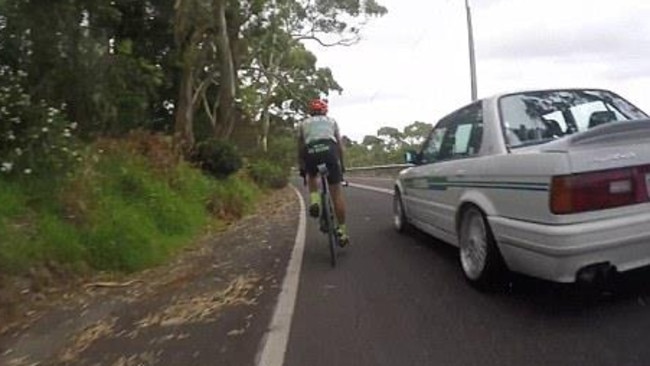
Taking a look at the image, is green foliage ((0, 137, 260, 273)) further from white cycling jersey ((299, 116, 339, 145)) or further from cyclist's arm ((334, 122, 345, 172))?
cyclist's arm ((334, 122, 345, 172))

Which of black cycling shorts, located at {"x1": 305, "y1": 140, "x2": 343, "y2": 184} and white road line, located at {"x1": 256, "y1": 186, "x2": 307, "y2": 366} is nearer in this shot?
white road line, located at {"x1": 256, "y1": 186, "x2": 307, "y2": 366}

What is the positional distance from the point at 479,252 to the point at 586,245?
54.0 inches

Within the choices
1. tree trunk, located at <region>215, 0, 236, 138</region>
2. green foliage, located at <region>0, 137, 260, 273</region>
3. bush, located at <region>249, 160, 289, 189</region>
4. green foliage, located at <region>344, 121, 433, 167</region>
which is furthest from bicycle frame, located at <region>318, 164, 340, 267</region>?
green foliage, located at <region>344, 121, 433, 167</region>

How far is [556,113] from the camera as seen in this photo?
6.38m

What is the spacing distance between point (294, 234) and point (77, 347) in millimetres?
6059

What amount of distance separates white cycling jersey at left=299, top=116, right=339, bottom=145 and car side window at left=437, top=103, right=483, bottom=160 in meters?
1.41

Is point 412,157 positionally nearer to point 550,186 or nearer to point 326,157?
point 326,157

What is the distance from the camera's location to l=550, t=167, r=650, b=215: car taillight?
4.99 meters

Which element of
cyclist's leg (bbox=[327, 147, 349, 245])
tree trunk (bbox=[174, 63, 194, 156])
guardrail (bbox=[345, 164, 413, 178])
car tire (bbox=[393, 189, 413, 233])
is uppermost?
tree trunk (bbox=[174, 63, 194, 156])

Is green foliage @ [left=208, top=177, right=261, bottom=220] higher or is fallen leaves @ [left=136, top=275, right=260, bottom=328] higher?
green foliage @ [left=208, top=177, right=261, bottom=220]

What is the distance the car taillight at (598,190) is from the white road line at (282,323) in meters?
2.12

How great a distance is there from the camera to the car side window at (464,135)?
667cm

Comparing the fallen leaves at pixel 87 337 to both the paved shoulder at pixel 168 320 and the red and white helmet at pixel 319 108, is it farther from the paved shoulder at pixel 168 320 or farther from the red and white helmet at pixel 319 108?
the red and white helmet at pixel 319 108

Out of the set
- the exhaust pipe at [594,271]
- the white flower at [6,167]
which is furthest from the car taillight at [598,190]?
the white flower at [6,167]
